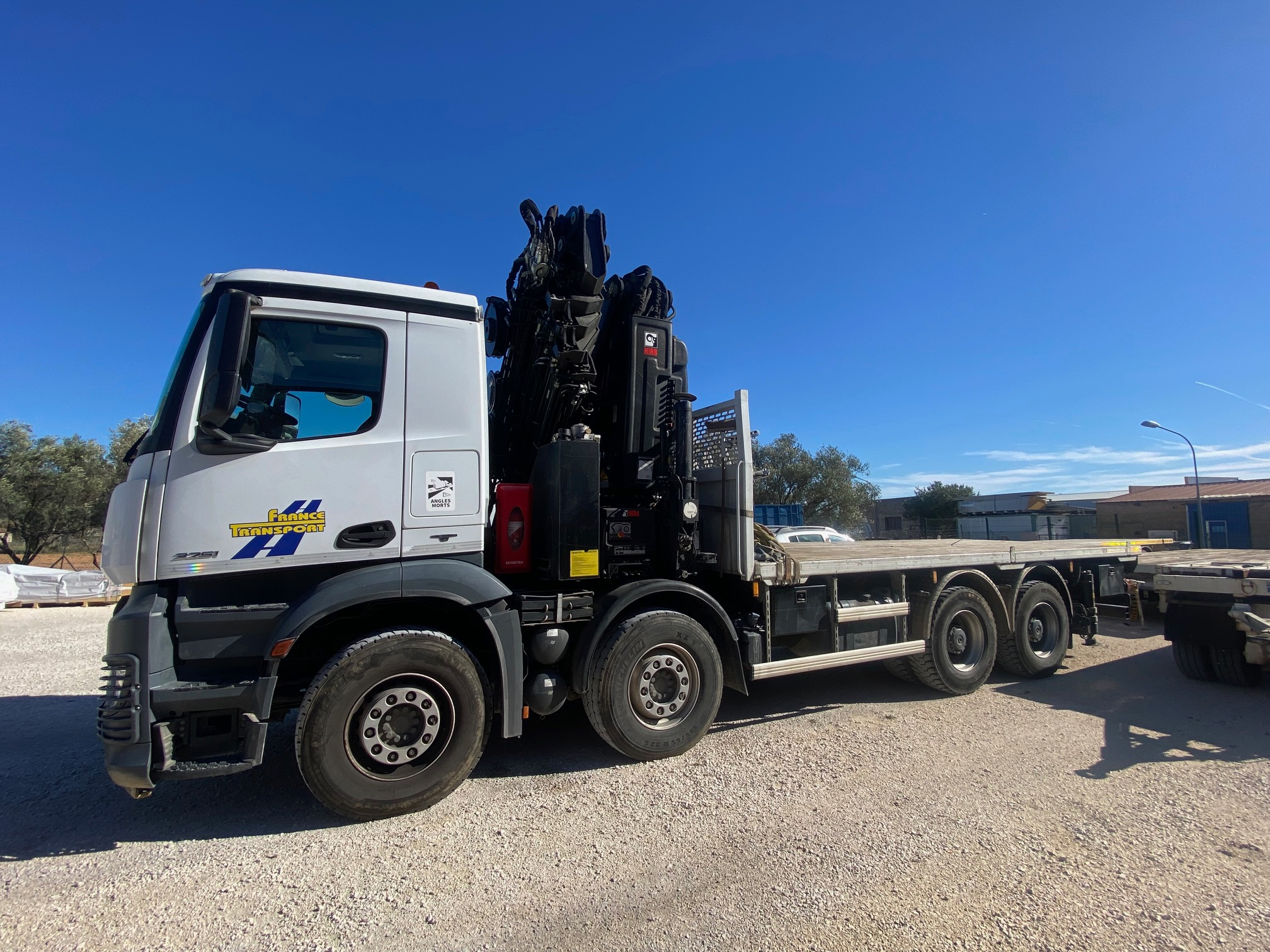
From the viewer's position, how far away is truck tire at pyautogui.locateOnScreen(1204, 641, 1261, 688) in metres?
6.71

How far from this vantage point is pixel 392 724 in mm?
3838

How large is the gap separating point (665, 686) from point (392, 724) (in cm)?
199

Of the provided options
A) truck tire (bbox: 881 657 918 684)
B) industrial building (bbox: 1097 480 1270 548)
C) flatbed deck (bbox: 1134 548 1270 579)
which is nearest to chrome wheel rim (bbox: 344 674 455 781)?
truck tire (bbox: 881 657 918 684)

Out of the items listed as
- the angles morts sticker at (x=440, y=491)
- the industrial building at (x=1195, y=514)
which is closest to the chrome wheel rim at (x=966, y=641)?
the angles morts sticker at (x=440, y=491)

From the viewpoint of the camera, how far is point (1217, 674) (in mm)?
6945

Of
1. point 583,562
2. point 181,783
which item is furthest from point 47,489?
point 583,562

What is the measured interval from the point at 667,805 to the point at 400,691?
5.97 feet

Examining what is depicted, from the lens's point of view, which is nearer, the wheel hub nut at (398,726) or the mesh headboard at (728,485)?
the wheel hub nut at (398,726)

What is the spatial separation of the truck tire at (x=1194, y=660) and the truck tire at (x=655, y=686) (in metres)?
5.83

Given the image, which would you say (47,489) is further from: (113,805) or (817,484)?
(817,484)

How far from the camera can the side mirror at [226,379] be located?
3.45m

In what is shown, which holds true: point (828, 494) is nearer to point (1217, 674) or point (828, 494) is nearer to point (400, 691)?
point (1217, 674)

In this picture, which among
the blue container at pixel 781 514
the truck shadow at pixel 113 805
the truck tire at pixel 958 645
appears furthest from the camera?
the blue container at pixel 781 514

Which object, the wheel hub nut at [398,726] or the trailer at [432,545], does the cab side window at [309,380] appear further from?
the wheel hub nut at [398,726]
